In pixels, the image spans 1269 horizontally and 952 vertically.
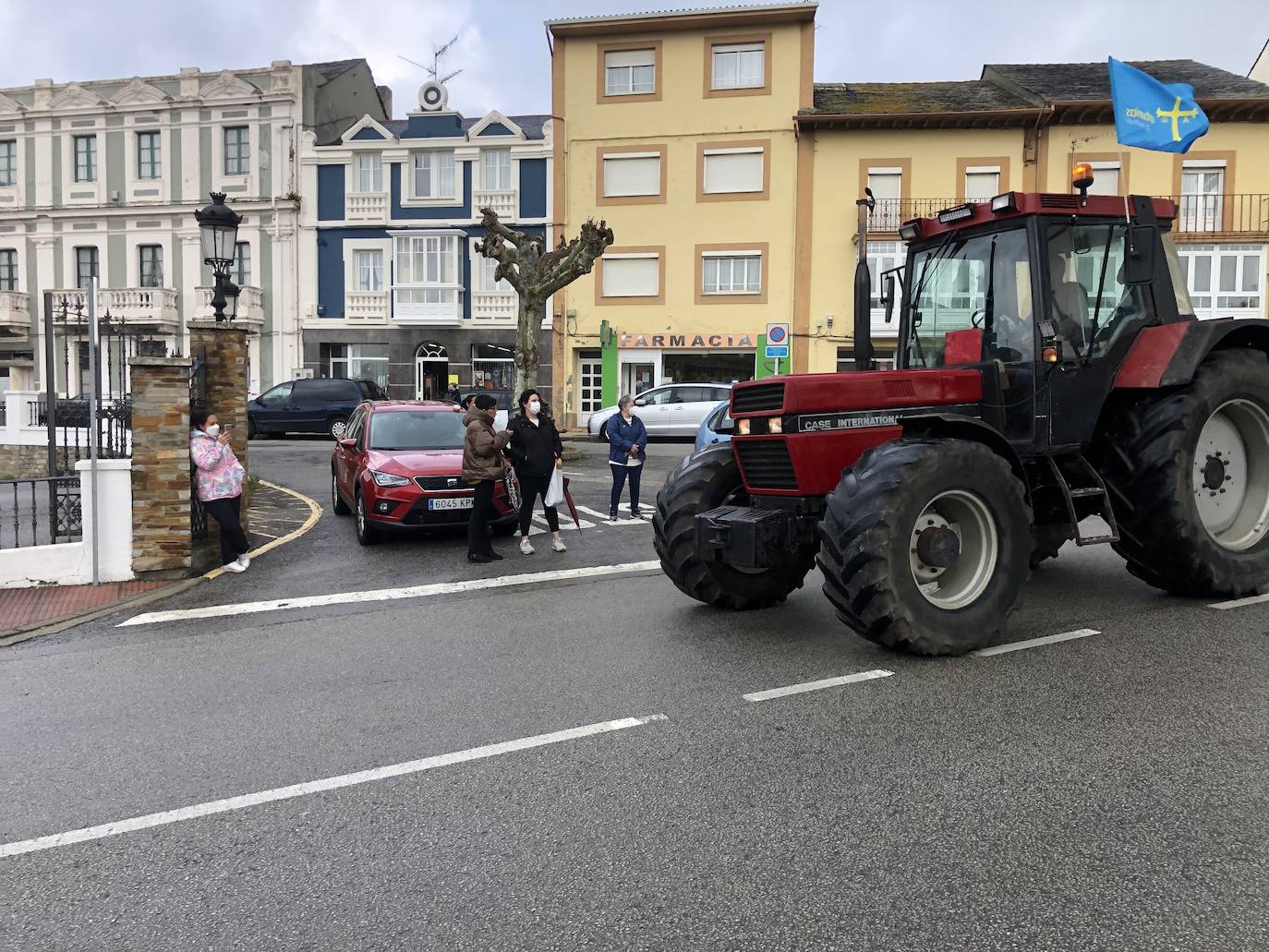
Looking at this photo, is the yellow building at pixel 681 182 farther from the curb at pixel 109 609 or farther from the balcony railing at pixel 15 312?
the curb at pixel 109 609

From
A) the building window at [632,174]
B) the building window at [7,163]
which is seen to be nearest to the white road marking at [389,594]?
the building window at [632,174]

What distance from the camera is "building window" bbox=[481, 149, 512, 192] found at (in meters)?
31.0

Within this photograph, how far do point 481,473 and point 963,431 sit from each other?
16.6 feet

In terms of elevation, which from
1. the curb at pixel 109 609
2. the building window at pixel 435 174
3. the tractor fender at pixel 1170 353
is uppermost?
the building window at pixel 435 174

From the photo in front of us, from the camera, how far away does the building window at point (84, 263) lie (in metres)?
33.2

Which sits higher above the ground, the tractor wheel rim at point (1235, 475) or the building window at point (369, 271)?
the building window at point (369, 271)

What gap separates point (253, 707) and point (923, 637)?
3.54 meters

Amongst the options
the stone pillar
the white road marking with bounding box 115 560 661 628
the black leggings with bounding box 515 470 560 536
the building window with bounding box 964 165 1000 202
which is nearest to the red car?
the black leggings with bounding box 515 470 560 536

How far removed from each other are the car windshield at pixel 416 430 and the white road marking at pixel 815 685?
22.4 ft

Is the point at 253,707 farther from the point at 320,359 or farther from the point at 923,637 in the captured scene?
Result: the point at 320,359

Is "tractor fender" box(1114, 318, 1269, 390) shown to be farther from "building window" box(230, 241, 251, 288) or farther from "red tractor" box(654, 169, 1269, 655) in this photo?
"building window" box(230, 241, 251, 288)

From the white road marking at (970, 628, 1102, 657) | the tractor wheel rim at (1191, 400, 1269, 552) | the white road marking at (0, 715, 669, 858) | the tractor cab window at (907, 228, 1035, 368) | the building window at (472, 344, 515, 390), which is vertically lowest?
the white road marking at (0, 715, 669, 858)

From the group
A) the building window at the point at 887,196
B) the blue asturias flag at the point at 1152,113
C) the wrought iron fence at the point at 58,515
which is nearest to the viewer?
the blue asturias flag at the point at 1152,113

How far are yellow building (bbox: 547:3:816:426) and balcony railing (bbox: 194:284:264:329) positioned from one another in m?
10.2
